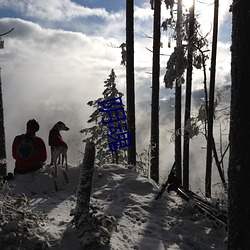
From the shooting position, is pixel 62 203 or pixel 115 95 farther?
pixel 115 95

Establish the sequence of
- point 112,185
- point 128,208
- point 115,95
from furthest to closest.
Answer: point 115,95, point 112,185, point 128,208

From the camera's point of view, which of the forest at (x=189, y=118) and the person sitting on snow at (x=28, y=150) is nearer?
the forest at (x=189, y=118)

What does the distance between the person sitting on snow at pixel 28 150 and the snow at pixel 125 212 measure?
0.34m

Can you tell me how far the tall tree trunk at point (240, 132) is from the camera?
449 centimetres

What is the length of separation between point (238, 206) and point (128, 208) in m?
3.50

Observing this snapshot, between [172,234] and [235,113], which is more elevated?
[235,113]

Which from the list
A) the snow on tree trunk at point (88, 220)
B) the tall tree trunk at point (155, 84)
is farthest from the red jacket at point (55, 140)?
the tall tree trunk at point (155, 84)

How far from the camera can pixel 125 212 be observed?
7445 mm

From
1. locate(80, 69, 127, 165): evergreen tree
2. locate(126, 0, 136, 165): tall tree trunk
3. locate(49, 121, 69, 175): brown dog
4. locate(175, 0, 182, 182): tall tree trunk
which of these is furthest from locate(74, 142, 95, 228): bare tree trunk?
locate(80, 69, 127, 165): evergreen tree

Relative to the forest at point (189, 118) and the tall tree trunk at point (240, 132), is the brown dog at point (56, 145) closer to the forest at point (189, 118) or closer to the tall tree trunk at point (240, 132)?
the forest at point (189, 118)

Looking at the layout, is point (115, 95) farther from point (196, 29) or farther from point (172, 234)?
point (172, 234)

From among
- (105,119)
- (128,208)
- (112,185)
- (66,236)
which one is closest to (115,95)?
(105,119)

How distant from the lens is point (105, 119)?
982 inches

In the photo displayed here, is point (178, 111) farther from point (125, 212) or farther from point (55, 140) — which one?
point (125, 212)
